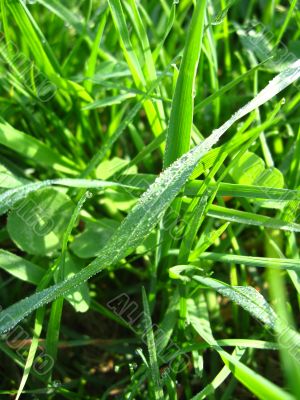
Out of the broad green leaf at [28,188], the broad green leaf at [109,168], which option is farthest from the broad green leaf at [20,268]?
the broad green leaf at [109,168]

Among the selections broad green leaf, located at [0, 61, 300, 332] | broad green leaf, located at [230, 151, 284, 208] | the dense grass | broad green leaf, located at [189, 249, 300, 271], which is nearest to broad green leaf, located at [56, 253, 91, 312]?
the dense grass

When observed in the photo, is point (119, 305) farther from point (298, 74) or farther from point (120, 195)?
point (298, 74)

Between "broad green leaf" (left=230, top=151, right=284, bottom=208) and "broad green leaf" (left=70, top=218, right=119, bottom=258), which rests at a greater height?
"broad green leaf" (left=70, top=218, right=119, bottom=258)

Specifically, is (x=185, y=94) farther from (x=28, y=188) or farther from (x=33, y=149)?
(x=33, y=149)

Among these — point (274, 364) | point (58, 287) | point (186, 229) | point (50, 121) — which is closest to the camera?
point (58, 287)

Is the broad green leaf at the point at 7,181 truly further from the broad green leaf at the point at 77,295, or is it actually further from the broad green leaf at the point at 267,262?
the broad green leaf at the point at 267,262

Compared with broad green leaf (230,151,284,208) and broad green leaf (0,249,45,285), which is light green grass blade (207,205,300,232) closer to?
broad green leaf (230,151,284,208)

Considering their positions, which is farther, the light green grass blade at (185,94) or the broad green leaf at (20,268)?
the broad green leaf at (20,268)

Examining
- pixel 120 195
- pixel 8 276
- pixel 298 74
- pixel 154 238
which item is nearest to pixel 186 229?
pixel 154 238
